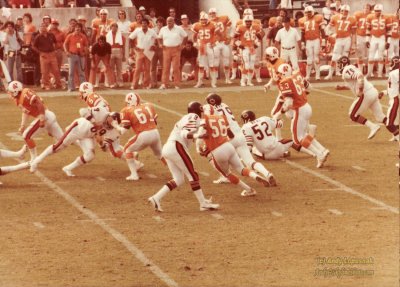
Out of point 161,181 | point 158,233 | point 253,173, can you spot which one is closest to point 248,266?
point 158,233

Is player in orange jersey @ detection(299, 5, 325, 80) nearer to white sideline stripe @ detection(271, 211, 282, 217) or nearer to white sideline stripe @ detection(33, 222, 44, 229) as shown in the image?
white sideline stripe @ detection(271, 211, 282, 217)

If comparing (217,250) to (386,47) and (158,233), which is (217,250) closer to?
(158,233)

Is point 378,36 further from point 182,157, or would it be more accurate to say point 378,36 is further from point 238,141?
point 182,157

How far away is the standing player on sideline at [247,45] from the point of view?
3431cm

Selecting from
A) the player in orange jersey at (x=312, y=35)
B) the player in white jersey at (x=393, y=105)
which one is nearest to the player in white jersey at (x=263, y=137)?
the player in white jersey at (x=393, y=105)

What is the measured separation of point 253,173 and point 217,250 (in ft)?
10.6

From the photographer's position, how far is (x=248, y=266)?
559 inches

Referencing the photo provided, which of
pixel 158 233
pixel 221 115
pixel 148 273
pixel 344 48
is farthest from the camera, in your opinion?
pixel 344 48

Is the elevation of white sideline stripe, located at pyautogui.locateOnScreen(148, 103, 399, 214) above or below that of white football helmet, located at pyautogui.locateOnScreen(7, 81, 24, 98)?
below

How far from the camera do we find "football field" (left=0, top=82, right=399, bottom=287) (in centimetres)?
Result: 1389

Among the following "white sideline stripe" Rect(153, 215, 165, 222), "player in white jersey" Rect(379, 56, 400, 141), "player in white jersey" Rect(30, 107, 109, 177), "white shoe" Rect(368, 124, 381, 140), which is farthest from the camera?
"white shoe" Rect(368, 124, 381, 140)

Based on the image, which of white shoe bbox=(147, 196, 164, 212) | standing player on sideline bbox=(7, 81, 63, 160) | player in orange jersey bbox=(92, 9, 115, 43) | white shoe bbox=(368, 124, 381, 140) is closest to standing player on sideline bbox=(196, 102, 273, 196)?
white shoe bbox=(147, 196, 164, 212)

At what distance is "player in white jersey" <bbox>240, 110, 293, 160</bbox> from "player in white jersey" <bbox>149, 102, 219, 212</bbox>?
3.29 meters

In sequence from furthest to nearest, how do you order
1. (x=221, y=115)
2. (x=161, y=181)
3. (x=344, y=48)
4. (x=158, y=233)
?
(x=344, y=48) → (x=161, y=181) → (x=221, y=115) → (x=158, y=233)
